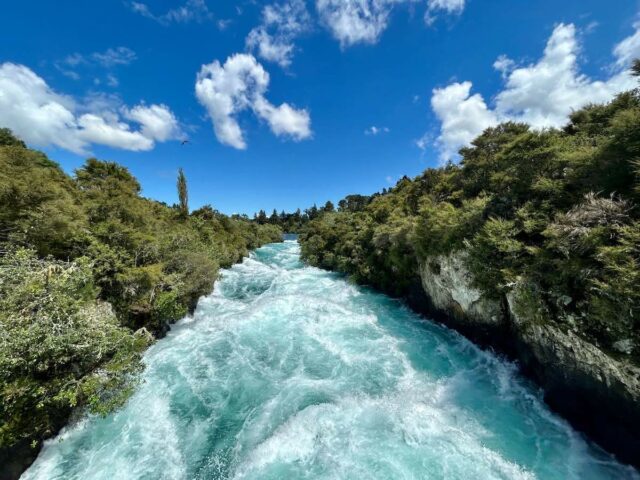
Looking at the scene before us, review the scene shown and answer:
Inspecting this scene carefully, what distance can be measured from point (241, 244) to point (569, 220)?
42.3 m

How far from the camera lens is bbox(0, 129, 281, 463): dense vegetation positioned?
6285mm

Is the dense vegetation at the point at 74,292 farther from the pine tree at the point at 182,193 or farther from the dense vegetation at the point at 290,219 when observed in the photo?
the dense vegetation at the point at 290,219

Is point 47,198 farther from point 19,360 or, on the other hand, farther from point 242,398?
point 242,398

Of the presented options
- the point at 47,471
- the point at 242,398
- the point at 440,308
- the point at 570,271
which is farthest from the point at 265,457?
the point at 440,308

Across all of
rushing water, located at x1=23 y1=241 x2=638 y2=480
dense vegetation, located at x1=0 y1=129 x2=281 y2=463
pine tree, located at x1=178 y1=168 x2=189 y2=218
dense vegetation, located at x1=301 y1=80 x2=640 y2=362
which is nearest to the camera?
dense vegetation, located at x1=0 y1=129 x2=281 y2=463

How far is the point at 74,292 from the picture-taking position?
8266 millimetres

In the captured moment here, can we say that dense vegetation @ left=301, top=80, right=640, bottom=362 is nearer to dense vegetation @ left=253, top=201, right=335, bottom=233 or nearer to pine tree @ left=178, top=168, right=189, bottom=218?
pine tree @ left=178, top=168, right=189, bottom=218

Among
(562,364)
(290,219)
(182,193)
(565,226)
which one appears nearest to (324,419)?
(562,364)

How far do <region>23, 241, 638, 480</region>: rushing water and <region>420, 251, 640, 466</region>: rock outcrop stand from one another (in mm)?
603

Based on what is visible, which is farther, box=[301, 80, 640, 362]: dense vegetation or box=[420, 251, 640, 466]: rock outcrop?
box=[420, 251, 640, 466]: rock outcrop

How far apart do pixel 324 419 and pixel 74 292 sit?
9.23 meters

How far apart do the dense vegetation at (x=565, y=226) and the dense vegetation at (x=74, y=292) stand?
1383 cm

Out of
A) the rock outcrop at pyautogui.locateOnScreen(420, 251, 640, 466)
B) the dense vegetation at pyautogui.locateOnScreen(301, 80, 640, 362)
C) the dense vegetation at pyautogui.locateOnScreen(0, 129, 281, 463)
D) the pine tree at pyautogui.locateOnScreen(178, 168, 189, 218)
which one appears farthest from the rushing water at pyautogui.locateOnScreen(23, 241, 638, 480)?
the pine tree at pyautogui.locateOnScreen(178, 168, 189, 218)

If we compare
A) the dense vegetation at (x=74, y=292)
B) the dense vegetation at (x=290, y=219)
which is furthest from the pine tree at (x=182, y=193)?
→ the dense vegetation at (x=290, y=219)
